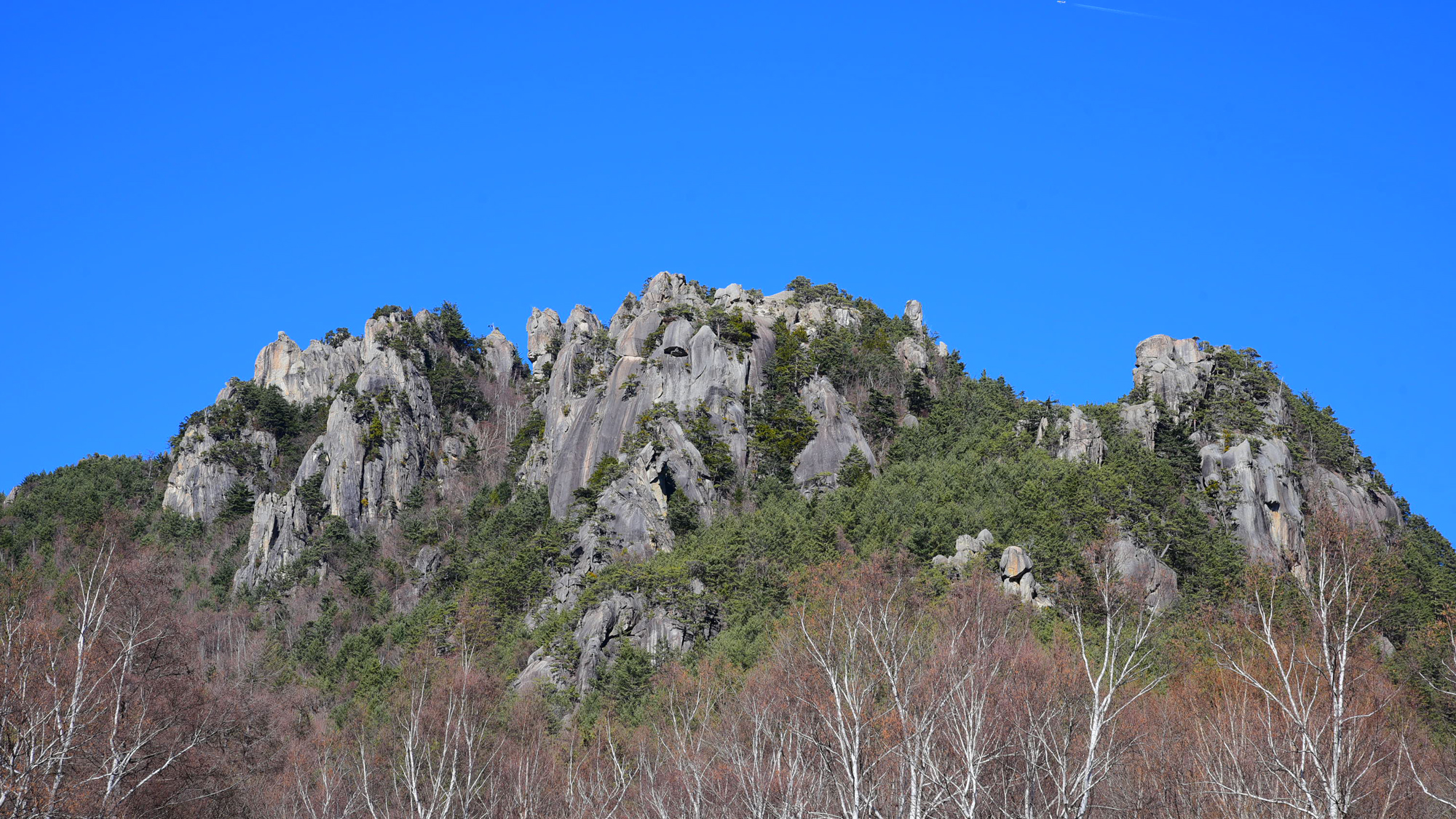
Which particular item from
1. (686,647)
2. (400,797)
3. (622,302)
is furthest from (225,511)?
(400,797)

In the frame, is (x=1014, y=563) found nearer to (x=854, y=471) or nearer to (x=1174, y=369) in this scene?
(x=854, y=471)

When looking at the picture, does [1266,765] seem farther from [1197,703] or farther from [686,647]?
[686,647]

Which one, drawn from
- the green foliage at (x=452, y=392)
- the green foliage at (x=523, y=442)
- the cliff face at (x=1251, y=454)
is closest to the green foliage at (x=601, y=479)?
the green foliage at (x=523, y=442)

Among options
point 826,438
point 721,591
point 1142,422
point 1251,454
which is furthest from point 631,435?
point 1251,454

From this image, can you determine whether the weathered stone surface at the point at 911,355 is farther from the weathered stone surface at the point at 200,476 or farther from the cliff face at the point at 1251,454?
the weathered stone surface at the point at 200,476

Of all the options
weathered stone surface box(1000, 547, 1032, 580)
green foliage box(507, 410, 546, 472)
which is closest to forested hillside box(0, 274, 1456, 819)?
weathered stone surface box(1000, 547, 1032, 580)

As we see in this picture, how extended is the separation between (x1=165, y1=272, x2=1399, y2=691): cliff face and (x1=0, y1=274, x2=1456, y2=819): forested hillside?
0.24m

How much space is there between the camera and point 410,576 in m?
70.0

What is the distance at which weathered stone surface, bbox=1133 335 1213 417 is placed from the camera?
63.4m

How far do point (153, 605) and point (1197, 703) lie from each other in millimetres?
31402

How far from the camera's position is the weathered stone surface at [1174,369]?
2495 inches

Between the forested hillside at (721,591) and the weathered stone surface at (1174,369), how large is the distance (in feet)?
1.11

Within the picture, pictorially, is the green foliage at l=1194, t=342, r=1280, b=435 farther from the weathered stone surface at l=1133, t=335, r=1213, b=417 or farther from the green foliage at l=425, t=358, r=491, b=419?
the green foliage at l=425, t=358, r=491, b=419

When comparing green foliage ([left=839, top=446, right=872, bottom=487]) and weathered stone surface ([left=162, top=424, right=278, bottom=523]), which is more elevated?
weathered stone surface ([left=162, top=424, right=278, bottom=523])
